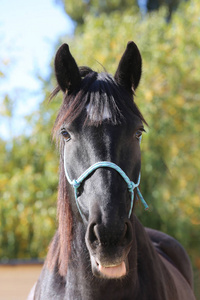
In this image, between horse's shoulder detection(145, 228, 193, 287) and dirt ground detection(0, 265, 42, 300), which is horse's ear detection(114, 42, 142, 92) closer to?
horse's shoulder detection(145, 228, 193, 287)

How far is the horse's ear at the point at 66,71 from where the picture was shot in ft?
7.00

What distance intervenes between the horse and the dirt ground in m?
3.64

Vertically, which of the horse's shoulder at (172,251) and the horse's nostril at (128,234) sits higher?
the horse's nostril at (128,234)

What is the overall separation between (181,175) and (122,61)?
6867mm

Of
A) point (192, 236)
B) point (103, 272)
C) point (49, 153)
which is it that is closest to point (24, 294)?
point (49, 153)

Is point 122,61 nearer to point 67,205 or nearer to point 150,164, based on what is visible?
point 67,205

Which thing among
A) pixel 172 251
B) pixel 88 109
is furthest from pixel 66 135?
pixel 172 251

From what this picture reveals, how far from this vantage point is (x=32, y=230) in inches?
334

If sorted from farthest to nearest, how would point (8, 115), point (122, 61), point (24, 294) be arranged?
point (8, 115)
point (24, 294)
point (122, 61)

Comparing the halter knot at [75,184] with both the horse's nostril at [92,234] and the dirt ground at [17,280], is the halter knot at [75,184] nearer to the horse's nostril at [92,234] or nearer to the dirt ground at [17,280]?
the horse's nostril at [92,234]

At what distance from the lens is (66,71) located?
85.4 inches

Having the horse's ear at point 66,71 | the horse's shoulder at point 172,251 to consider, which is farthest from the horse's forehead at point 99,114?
the horse's shoulder at point 172,251

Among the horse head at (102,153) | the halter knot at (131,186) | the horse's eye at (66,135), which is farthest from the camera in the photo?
the horse's eye at (66,135)

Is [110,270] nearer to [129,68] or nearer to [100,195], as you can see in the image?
[100,195]
